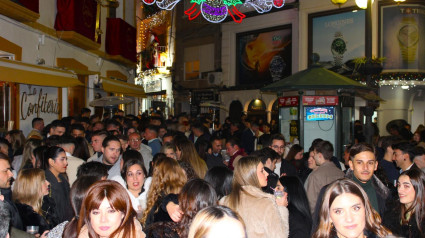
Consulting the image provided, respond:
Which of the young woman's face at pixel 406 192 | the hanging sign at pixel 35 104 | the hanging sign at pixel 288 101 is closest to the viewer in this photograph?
the young woman's face at pixel 406 192

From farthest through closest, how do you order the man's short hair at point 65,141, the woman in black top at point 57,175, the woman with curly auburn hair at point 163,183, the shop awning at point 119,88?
the shop awning at point 119,88 → the man's short hair at point 65,141 → the woman in black top at point 57,175 → the woman with curly auburn hair at point 163,183

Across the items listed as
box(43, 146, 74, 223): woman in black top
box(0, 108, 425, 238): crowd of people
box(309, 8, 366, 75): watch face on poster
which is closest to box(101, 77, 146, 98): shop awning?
box(0, 108, 425, 238): crowd of people

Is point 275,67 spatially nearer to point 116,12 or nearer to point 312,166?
point 116,12

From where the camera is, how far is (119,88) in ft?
53.7

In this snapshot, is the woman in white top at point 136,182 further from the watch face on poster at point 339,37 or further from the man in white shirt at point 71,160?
the watch face on poster at point 339,37

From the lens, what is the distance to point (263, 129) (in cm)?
1596

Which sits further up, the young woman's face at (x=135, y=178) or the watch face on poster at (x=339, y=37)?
the watch face on poster at (x=339, y=37)

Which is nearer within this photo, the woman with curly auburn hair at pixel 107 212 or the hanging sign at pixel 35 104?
the woman with curly auburn hair at pixel 107 212

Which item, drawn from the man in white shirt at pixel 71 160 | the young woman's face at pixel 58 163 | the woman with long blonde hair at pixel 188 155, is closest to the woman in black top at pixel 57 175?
the young woman's face at pixel 58 163

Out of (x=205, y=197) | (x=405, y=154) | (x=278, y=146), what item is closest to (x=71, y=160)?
(x=278, y=146)

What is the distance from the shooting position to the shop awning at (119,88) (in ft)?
50.4

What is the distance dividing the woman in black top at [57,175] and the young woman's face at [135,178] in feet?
2.89

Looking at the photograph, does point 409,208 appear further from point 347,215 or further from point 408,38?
point 408,38

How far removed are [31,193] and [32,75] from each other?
5.32 m
